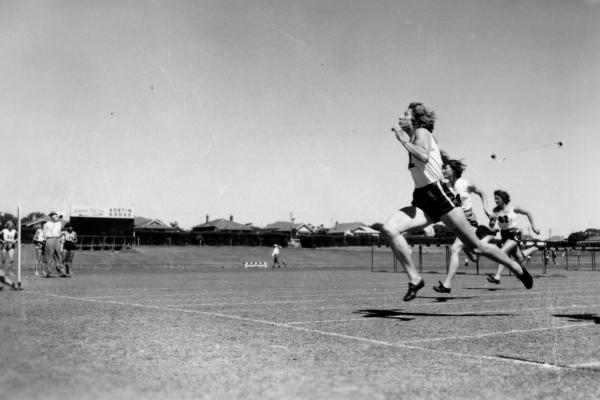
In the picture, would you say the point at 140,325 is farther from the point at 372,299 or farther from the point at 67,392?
the point at 372,299

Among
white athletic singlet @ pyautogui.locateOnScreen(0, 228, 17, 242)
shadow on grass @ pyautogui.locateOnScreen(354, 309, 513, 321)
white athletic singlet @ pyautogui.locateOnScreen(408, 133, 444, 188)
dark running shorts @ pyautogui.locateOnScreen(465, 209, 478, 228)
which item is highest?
white athletic singlet @ pyautogui.locateOnScreen(408, 133, 444, 188)

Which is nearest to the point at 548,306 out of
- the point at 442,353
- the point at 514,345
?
the point at 514,345

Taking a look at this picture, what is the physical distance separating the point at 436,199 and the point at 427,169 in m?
0.34

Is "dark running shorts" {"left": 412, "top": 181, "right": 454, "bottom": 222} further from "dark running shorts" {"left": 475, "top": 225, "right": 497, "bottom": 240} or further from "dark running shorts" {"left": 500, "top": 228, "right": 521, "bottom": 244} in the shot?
"dark running shorts" {"left": 500, "top": 228, "right": 521, "bottom": 244}

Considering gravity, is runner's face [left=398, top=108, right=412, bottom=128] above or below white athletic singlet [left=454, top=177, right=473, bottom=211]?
above

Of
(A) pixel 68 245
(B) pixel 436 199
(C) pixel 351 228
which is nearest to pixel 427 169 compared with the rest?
(B) pixel 436 199

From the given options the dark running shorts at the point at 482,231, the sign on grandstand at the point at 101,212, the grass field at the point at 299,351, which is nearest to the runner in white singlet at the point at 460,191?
the dark running shorts at the point at 482,231

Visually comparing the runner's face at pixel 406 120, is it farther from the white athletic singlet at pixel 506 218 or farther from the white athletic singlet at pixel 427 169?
the white athletic singlet at pixel 506 218

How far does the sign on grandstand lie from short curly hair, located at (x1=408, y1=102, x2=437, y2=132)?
52.5m

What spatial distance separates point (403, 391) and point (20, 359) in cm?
201

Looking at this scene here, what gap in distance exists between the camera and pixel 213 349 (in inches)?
184

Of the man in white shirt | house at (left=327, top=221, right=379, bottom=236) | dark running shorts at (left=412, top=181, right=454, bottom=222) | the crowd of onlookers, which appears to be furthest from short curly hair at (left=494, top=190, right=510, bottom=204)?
house at (left=327, top=221, right=379, bottom=236)

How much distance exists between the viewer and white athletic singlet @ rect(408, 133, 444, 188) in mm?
7293

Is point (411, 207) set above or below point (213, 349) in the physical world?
above
